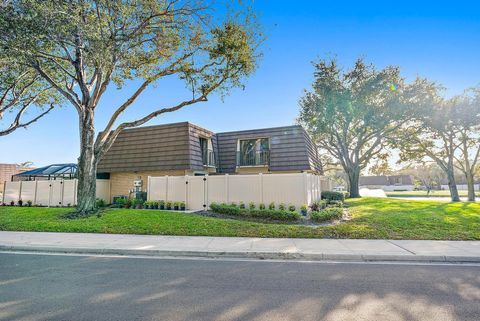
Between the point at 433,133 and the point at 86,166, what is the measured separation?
83.8ft

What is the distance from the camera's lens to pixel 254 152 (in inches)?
736

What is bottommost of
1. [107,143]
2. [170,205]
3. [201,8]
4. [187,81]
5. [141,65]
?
[170,205]

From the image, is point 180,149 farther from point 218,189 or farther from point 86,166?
point 86,166

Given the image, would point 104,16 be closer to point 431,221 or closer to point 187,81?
point 187,81

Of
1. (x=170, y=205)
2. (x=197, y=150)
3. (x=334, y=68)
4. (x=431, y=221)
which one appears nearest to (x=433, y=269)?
(x=431, y=221)

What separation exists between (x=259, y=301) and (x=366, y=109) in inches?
811

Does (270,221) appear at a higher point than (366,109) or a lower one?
lower

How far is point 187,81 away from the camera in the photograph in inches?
509

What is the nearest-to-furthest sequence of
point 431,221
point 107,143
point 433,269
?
point 433,269 → point 431,221 → point 107,143

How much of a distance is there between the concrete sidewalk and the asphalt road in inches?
20.6

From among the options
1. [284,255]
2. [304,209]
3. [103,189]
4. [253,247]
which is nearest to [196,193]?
[304,209]

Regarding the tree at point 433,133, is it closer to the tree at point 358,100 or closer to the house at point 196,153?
the tree at point 358,100

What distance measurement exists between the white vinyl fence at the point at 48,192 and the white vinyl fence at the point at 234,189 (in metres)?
5.06

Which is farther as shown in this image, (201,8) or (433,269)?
(201,8)
